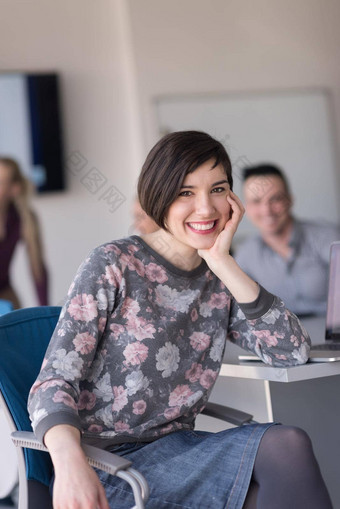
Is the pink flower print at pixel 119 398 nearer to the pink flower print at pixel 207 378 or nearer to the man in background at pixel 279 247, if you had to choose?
the pink flower print at pixel 207 378

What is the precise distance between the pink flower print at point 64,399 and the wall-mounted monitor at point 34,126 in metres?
3.45

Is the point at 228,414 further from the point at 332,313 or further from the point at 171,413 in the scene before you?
the point at 332,313

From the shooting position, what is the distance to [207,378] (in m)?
1.69

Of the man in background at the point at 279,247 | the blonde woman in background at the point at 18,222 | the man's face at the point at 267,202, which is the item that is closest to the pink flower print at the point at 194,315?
the man in background at the point at 279,247

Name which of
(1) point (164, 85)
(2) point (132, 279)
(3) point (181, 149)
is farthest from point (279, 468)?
(1) point (164, 85)

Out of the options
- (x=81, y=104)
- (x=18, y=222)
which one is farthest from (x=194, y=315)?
(x=81, y=104)

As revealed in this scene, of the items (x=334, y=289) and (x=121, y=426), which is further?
(x=334, y=289)

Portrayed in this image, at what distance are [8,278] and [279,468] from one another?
3473 mm

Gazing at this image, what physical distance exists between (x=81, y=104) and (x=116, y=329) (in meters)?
3.56

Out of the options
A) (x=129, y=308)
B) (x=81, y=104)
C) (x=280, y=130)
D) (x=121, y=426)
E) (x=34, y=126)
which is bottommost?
(x=121, y=426)

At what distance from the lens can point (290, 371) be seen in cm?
164

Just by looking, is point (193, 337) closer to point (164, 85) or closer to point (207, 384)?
point (207, 384)

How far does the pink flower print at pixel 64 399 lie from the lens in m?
1.36

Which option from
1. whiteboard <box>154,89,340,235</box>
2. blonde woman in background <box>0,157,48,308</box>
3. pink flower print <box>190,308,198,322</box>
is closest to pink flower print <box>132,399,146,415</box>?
pink flower print <box>190,308,198,322</box>
